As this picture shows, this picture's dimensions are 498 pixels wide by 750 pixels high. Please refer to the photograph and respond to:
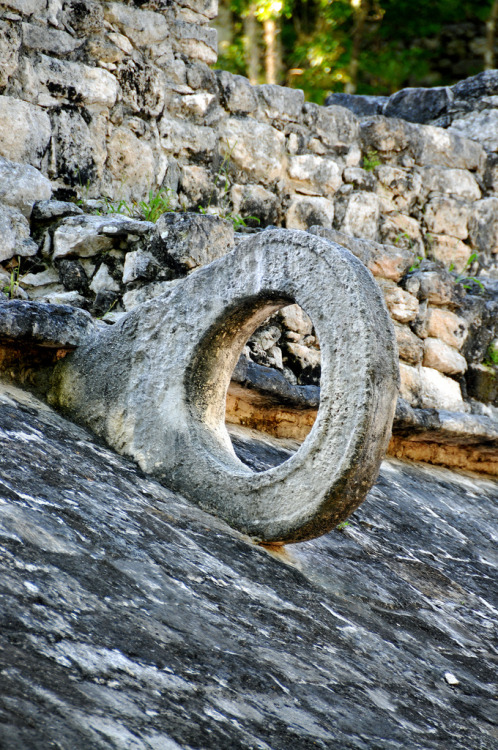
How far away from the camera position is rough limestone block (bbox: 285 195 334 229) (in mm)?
5098

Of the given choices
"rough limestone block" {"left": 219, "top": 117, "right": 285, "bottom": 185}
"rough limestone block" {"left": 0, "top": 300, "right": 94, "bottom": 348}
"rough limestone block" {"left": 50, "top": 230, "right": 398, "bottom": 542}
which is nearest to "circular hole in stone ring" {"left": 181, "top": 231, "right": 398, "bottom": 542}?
"rough limestone block" {"left": 50, "top": 230, "right": 398, "bottom": 542}

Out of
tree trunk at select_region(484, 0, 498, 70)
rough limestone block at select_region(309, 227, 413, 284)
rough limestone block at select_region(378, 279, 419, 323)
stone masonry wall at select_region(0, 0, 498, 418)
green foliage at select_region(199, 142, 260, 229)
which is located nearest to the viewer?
stone masonry wall at select_region(0, 0, 498, 418)

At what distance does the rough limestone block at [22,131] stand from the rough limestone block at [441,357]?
245cm

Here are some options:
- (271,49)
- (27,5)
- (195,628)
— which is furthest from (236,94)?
(271,49)

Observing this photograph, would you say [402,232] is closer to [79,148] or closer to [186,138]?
[186,138]

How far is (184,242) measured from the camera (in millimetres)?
3322

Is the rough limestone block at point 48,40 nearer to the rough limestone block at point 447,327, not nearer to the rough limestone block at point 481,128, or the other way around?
the rough limestone block at point 447,327

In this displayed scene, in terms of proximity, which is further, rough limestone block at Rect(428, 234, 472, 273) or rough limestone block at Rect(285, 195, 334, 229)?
rough limestone block at Rect(428, 234, 472, 273)

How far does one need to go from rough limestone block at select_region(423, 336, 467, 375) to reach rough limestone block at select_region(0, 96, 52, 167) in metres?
2.45

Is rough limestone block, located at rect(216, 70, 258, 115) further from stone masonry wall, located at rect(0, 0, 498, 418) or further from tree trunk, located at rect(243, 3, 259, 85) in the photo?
tree trunk, located at rect(243, 3, 259, 85)

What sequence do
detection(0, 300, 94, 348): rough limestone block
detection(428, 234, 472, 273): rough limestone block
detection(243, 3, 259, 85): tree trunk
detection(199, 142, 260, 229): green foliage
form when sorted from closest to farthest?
detection(0, 300, 94, 348): rough limestone block, detection(199, 142, 260, 229): green foliage, detection(428, 234, 472, 273): rough limestone block, detection(243, 3, 259, 85): tree trunk

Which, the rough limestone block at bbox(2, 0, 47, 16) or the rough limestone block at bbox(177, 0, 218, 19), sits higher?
the rough limestone block at bbox(177, 0, 218, 19)

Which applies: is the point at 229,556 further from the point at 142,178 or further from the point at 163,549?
the point at 142,178

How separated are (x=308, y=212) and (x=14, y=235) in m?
2.36
